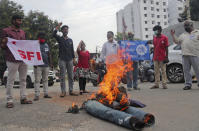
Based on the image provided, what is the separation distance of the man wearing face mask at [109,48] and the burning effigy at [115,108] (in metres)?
2.78

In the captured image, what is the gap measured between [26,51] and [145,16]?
84.4 m

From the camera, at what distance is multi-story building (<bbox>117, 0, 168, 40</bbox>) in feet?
278

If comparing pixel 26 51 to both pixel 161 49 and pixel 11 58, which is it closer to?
pixel 11 58

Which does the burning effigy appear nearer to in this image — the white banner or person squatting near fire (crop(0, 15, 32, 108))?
person squatting near fire (crop(0, 15, 32, 108))

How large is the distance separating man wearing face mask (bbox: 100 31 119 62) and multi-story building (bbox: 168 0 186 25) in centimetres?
8918

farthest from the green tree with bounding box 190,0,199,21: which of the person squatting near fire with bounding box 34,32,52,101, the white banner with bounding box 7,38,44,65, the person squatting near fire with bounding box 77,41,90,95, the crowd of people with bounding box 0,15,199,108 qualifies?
the white banner with bounding box 7,38,44,65

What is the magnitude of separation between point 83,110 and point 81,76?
316 centimetres

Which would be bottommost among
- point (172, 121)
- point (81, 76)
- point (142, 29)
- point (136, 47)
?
point (172, 121)

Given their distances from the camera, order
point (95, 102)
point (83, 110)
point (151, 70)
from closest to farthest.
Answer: point (95, 102) < point (83, 110) < point (151, 70)

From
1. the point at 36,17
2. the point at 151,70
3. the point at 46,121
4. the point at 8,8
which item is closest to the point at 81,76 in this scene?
the point at 46,121

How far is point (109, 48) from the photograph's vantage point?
796 cm

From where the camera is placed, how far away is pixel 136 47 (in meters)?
9.60

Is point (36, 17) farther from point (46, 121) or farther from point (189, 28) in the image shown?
point (46, 121)

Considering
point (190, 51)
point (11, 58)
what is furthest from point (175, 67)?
point (11, 58)
